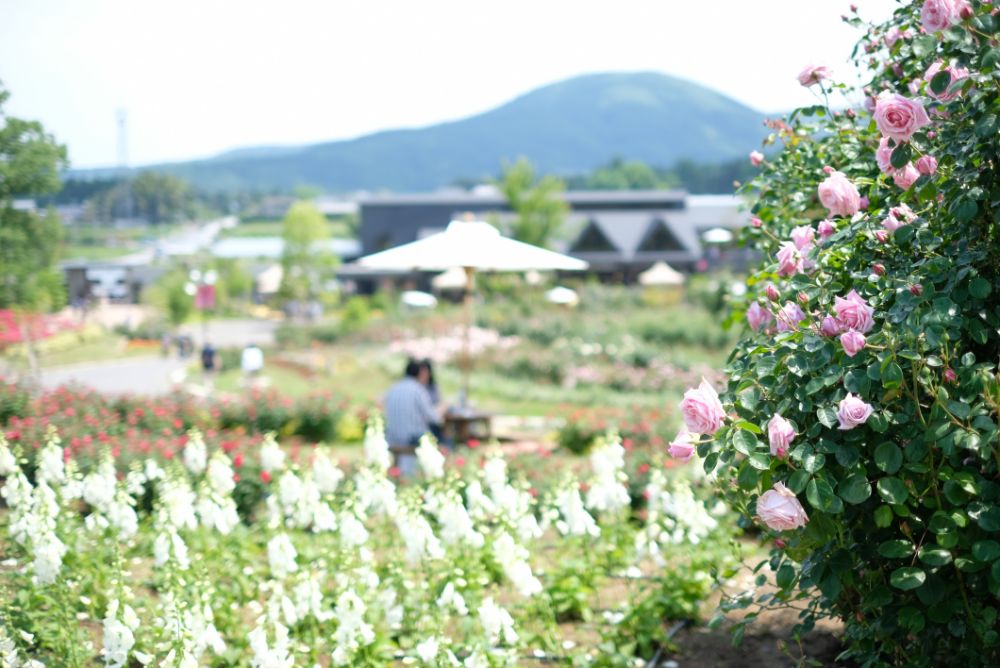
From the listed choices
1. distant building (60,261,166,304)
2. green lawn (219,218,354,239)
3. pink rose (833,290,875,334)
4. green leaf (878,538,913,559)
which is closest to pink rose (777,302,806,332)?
pink rose (833,290,875,334)

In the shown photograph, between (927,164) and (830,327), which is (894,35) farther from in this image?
(830,327)

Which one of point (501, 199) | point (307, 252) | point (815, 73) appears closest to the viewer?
point (815, 73)

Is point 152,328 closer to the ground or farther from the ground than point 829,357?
closer to the ground

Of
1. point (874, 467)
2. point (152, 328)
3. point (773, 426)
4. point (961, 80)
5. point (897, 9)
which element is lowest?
point (152, 328)

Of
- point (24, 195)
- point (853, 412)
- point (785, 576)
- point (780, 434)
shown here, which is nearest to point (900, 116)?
point (853, 412)

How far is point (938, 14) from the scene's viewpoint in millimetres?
2447

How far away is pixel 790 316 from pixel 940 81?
0.79 meters

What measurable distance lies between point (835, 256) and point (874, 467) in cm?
73

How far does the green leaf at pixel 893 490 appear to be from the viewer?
7.84 ft

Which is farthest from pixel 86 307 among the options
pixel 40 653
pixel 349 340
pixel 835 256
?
pixel 835 256

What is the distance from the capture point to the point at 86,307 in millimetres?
32906

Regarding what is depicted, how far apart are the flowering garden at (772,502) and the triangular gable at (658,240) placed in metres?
52.9

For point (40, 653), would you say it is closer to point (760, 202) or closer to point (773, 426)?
point (773, 426)

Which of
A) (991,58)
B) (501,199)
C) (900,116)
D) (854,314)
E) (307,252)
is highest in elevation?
(501,199)
